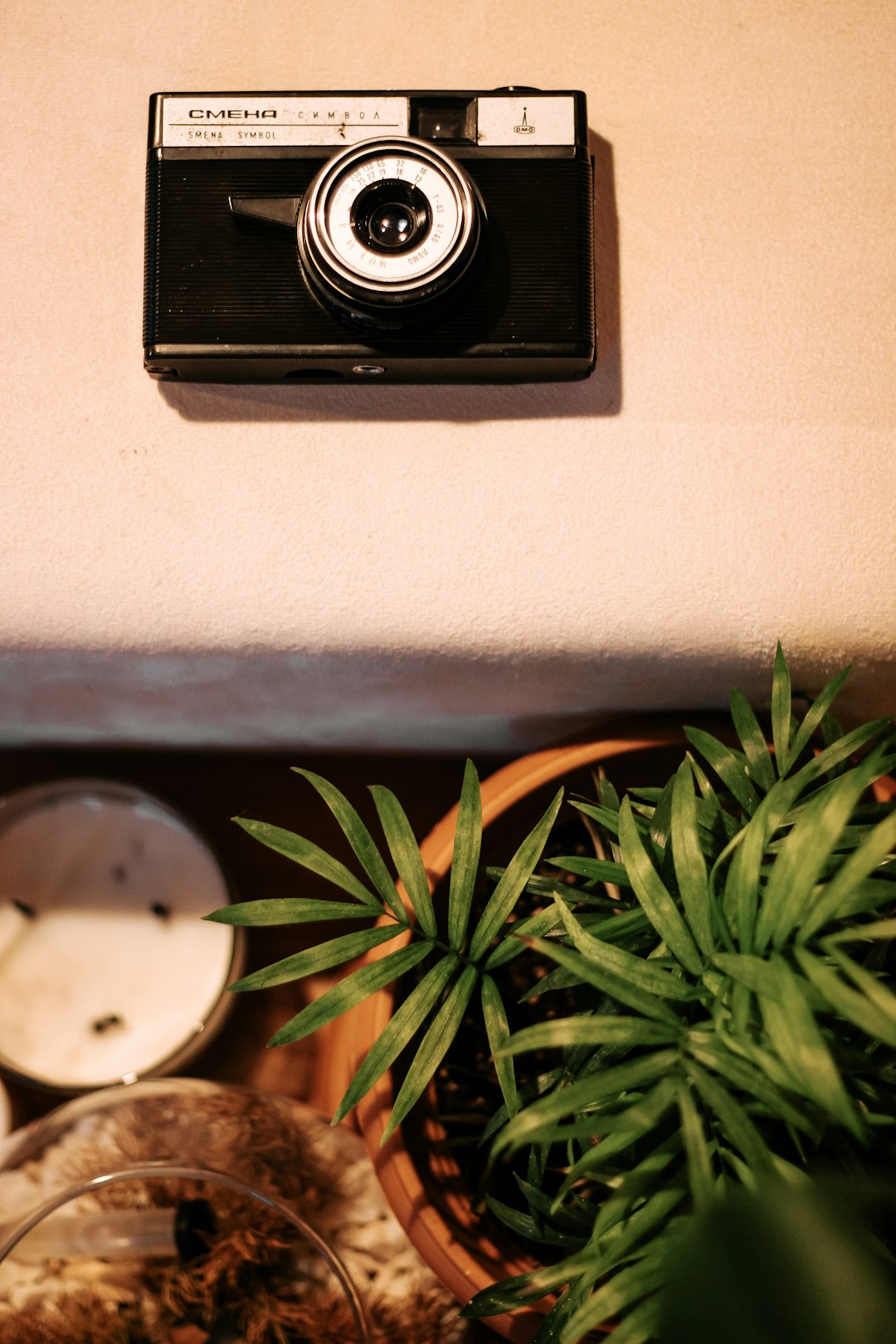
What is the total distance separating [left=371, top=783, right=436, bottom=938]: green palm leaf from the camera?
1.47ft

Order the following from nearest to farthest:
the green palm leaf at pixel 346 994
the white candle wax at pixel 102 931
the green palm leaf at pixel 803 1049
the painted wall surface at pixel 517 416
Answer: the green palm leaf at pixel 803 1049, the green palm leaf at pixel 346 994, the painted wall surface at pixel 517 416, the white candle wax at pixel 102 931

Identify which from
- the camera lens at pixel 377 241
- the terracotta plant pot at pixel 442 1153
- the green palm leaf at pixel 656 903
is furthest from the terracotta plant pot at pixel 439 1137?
the camera lens at pixel 377 241

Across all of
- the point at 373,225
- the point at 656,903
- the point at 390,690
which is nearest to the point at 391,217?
the point at 373,225

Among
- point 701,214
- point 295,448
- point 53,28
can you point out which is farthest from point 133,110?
point 701,214

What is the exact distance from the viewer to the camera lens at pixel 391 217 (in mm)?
482

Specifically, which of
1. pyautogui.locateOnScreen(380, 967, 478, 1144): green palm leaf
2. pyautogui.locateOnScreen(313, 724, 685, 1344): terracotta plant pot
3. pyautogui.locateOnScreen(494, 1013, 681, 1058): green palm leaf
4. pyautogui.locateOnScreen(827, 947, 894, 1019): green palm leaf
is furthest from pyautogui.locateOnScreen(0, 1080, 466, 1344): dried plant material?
pyautogui.locateOnScreen(827, 947, 894, 1019): green palm leaf

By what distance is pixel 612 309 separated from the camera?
527mm

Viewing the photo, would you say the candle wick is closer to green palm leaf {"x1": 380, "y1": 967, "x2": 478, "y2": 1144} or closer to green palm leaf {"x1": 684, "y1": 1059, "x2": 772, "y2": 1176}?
green palm leaf {"x1": 380, "y1": 967, "x2": 478, "y2": 1144}

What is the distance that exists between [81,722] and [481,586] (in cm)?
31

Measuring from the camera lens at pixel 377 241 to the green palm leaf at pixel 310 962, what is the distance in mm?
304

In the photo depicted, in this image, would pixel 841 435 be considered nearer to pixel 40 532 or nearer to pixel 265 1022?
pixel 40 532

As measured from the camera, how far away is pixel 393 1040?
0.42 meters

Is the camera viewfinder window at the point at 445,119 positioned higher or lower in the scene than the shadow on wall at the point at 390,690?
higher

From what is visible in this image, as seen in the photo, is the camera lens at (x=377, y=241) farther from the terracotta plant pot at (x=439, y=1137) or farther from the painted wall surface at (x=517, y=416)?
the terracotta plant pot at (x=439, y=1137)
